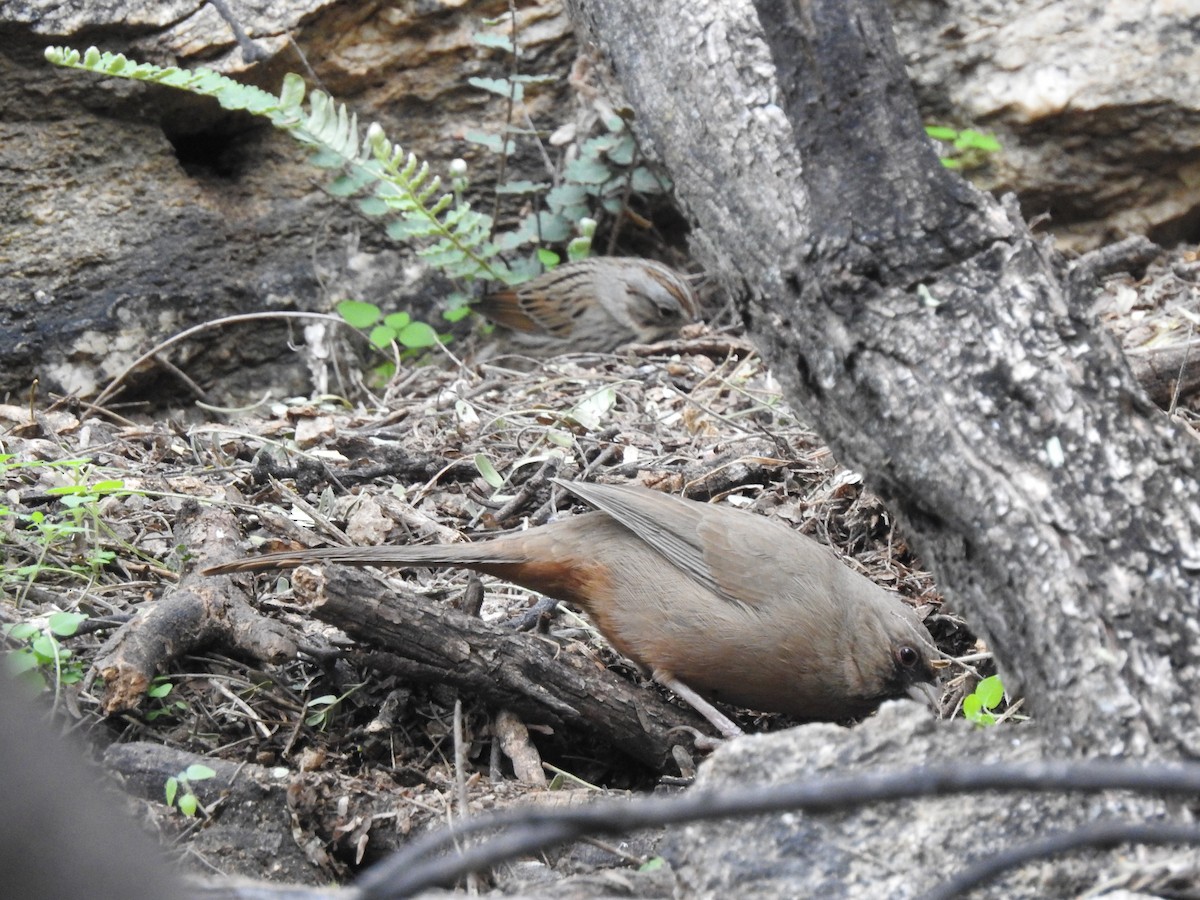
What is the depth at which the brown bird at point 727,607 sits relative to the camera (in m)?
4.14

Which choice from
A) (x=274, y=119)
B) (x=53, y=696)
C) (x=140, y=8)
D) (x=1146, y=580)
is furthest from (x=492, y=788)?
(x=140, y=8)

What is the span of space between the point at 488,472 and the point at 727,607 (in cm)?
153

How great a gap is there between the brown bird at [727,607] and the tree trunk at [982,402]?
110 cm

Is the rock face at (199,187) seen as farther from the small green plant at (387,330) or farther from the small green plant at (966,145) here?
the small green plant at (966,145)

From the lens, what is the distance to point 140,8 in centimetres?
643

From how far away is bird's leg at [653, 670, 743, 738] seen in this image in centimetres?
401

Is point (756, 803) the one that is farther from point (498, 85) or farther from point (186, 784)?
point (498, 85)

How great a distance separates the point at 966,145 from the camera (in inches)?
288

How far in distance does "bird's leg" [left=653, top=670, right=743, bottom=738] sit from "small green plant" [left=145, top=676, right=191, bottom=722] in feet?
4.88

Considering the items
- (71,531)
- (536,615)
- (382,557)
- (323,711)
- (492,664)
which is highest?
(71,531)

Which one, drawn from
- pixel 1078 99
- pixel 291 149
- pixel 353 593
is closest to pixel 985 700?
pixel 353 593

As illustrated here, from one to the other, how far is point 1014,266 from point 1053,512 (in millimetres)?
607

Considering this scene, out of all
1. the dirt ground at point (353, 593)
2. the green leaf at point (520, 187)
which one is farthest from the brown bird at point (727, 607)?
the green leaf at point (520, 187)

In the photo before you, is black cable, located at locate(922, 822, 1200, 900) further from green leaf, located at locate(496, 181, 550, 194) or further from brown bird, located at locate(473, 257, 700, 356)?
green leaf, located at locate(496, 181, 550, 194)
